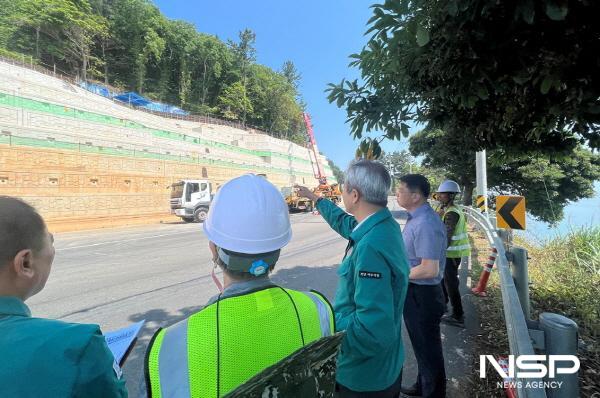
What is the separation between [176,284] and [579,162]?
2049 cm

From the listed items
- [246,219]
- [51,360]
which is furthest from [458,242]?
[51,360]

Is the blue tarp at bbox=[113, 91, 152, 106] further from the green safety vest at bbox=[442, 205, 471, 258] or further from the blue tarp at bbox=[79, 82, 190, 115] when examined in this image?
the green safety vest at bbox=[442, 205, 471, 258]

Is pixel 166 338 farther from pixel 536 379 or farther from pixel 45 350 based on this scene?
pixel 536 379

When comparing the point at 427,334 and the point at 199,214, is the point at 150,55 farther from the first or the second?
the point at 427,334

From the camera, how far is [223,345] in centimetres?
92

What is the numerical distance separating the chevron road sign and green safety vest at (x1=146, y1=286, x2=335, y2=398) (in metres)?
4.53

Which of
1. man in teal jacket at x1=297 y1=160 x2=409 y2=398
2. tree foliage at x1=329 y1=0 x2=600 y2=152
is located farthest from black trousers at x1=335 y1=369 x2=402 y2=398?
tree foliage at x1=329 y1=0 x2=600 y2=152

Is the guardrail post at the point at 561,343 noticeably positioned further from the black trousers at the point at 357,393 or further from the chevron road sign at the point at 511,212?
the chevron road sign at the point at 511,212

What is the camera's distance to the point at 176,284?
20.6 feet

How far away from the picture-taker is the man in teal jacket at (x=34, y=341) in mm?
862

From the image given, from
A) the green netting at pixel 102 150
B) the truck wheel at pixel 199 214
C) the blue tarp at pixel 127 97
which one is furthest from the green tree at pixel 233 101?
the truck wheel at pixel 199 214

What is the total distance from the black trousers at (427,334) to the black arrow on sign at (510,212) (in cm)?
252

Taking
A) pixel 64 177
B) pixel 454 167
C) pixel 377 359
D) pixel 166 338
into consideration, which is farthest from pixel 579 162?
pixel 64 177

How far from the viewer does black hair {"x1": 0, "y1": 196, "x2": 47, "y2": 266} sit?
1.04 m
